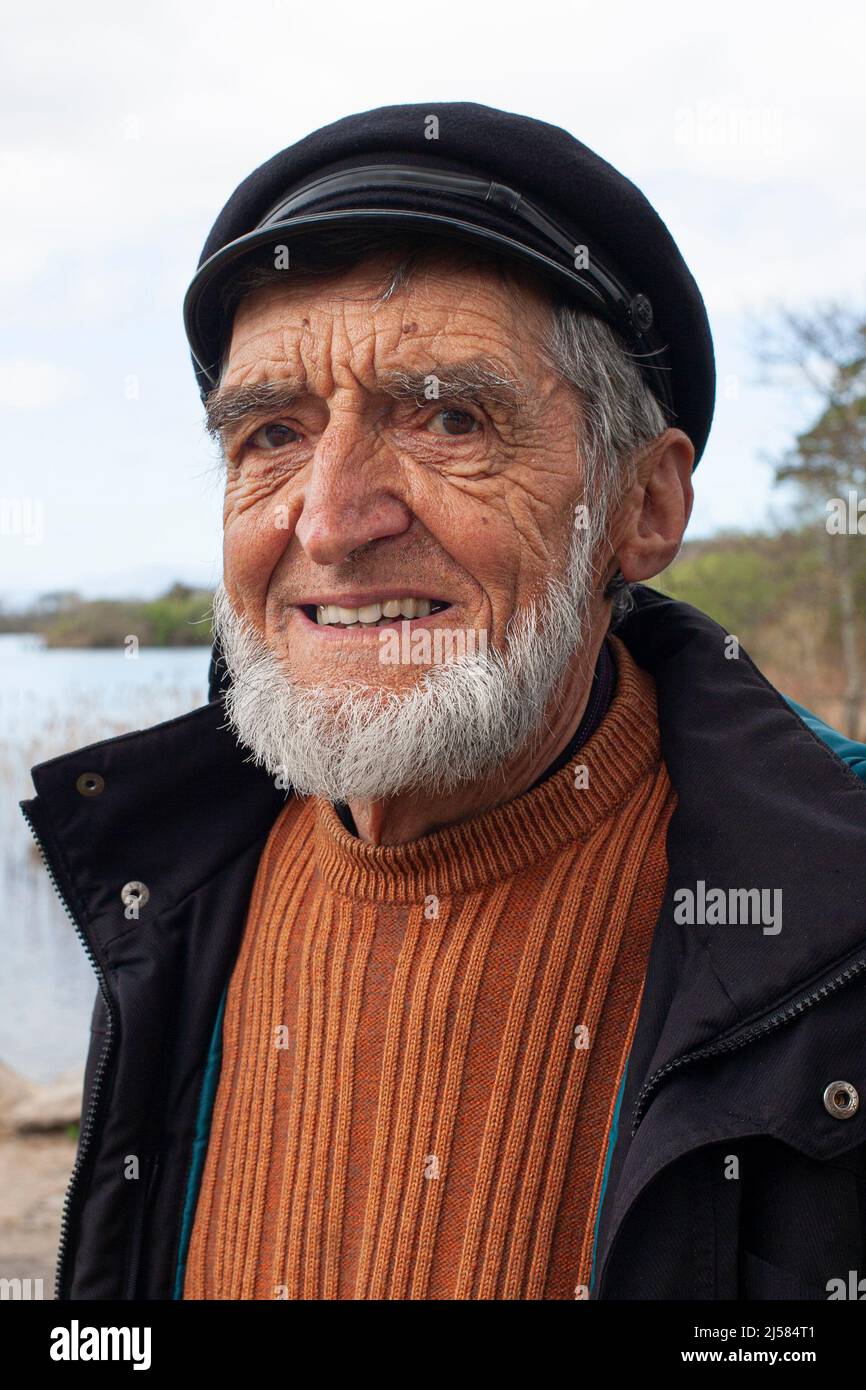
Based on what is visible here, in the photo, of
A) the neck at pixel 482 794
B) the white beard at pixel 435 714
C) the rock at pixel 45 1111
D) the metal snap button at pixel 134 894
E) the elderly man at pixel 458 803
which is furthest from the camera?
the rock at pixel 45 1111

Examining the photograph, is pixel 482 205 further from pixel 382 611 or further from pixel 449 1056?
pixel 449 1056

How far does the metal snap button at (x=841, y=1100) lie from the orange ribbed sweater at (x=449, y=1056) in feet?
1.15

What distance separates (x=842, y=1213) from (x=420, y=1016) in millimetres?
600

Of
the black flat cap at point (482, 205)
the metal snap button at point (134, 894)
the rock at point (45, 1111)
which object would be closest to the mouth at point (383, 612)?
the black flat cap at point (482, 205)

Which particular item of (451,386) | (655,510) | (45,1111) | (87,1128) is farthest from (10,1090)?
(451,386)

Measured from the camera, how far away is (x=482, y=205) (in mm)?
1516

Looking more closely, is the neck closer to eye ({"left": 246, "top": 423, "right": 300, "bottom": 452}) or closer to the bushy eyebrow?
the bushy eyebrow

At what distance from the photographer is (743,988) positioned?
1.32 metres

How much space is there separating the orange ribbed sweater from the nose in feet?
1.49

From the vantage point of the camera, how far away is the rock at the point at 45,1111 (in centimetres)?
564

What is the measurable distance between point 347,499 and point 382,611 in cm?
17

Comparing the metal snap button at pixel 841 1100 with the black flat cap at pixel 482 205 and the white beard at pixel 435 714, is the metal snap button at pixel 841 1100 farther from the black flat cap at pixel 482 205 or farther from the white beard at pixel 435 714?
the black flat cap at pixel 482 205

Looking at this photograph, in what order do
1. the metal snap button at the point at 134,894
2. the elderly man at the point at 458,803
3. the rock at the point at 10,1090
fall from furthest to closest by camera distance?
the rock at the point at 10,1090, the metal snap button at the point at 134,894, the elderly man at the point at 458,803
